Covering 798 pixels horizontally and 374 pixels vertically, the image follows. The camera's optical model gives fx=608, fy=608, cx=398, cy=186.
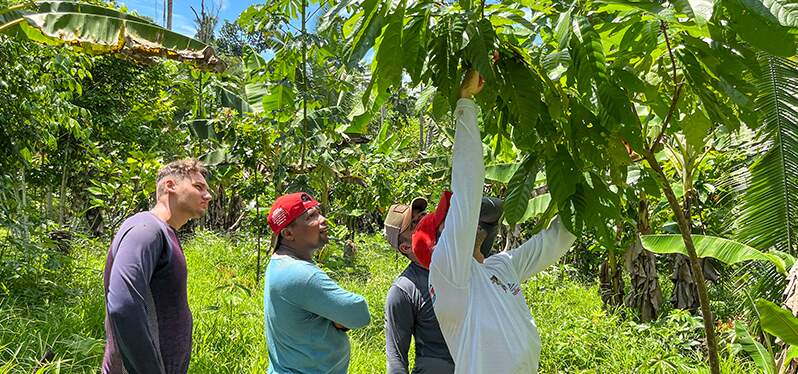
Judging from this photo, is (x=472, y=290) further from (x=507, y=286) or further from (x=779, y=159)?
(x=779, y=159)

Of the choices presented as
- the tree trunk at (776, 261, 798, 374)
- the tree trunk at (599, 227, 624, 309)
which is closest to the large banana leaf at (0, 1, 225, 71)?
the tree trunk at (599, 227, 624, 309)

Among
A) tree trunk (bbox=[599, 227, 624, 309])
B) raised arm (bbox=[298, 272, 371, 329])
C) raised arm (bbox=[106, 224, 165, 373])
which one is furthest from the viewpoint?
tree trunk (bbox=[599, 227, 624, 309])

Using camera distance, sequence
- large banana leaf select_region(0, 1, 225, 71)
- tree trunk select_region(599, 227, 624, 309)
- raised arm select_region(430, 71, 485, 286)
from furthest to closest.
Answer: tree trunk select_region(599, 227, 624, 309)
large banana leaf select_region(0, 1, 225, 71)
raised arm select_region(430, 71, 485, 286)

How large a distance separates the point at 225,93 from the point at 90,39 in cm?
268

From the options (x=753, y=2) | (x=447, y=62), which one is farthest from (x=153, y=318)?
(x=753, y=2)

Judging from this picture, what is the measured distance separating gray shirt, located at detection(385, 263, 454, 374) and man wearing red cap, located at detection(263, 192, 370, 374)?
129 mm

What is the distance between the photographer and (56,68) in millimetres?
5637

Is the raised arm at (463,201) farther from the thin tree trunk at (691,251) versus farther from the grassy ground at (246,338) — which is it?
the grassy ground at (246,338)

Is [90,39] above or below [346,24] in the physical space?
above

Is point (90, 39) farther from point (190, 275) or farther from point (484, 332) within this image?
point (484, 332)

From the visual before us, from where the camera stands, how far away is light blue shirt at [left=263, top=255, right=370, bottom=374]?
7.50 ft

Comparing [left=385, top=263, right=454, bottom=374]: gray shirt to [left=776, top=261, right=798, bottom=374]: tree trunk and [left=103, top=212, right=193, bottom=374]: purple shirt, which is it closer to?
[left=103, top=212, right=193, bottom=374]: purple shirt

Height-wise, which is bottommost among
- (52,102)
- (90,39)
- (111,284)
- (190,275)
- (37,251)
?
(190,275)

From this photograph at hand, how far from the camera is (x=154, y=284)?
7.17 feet
